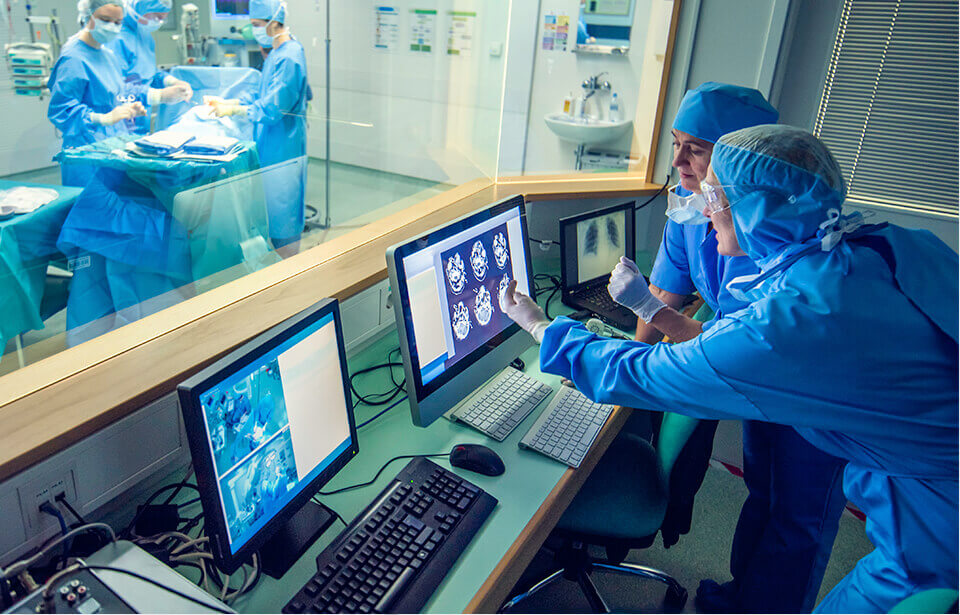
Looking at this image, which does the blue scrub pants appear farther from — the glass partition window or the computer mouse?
the glass partition window

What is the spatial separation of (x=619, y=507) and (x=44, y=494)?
3.69 feet

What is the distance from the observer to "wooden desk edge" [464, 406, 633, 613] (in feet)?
3.13

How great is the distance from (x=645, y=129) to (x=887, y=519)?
6.39 ft

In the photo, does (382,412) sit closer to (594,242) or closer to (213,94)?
(594,242)

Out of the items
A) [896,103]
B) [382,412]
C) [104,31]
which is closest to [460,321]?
[382,412]

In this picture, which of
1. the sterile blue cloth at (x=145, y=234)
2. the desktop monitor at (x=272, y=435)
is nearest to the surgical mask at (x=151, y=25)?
the sterile blue cloth at (x=145, y=234)

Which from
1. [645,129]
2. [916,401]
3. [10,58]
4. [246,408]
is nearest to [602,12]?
[645,129]

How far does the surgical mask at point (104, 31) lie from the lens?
2041mm

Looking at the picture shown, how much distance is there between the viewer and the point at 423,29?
14.0 ft

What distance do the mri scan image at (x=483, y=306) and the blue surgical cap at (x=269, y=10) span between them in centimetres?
238

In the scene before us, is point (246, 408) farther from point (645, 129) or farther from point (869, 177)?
point (869, 177)

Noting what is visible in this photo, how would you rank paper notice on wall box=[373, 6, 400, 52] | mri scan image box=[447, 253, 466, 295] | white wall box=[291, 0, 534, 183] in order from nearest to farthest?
mri scan image box=[447, 253, 466, 295] → white wall box=[291, 0, 534, 183] → paper notice on wall box=[373, 6, 400, 52]

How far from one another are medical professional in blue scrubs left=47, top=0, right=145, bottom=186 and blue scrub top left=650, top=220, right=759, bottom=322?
1819mm

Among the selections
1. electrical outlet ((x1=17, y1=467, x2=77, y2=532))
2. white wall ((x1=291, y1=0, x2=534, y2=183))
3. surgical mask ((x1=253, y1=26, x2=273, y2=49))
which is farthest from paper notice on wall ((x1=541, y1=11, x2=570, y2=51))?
electrical outlet ((x1=17, y1=467, x2=77, y2=532))
